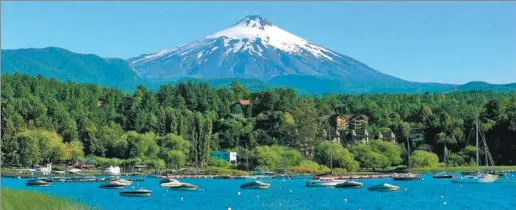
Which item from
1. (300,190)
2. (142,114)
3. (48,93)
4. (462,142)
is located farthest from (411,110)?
(300,190)

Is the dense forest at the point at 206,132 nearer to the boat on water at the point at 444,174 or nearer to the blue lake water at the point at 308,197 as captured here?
the boat on water at the point at 444,174

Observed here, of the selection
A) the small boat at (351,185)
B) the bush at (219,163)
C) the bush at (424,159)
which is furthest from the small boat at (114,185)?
the bush at (424,159)

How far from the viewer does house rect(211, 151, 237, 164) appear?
3177 inches

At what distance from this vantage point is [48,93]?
9444 cm

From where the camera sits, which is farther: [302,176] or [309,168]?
[309,168]

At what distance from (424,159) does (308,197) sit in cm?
3459

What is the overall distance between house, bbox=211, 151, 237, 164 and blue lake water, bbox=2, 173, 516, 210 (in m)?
21.2

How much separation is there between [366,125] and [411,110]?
11.2 m

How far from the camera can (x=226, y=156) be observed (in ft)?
267

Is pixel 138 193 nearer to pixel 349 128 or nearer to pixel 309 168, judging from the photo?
pixel 309 168

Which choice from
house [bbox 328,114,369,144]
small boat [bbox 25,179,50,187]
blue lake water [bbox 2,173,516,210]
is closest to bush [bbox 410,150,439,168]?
house [bbox 328,114,369,144]

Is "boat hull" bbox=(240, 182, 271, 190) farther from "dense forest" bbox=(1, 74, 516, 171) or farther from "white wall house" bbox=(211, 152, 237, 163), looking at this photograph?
"white wall house" bbox=(211, 152, 237, 163)

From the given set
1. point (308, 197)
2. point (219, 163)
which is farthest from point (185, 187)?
point (219, 163)

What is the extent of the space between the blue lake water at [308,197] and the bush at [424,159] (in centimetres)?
1785
